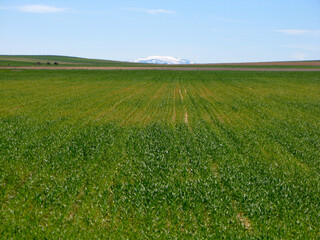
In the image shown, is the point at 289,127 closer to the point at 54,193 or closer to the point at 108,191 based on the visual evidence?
the point at 108,191

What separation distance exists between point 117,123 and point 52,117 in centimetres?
556

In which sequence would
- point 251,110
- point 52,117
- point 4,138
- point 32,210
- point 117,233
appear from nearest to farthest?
1. point 117,233
2. point 32,210
3. point 4,138
4. point 52,117
5. point 251,110

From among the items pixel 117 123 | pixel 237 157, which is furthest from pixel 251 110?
pixel 237 157

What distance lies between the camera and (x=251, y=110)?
2847cm

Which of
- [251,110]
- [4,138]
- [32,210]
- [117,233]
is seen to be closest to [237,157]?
[117,233]

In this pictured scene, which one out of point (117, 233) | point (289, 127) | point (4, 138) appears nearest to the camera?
point (117, 233)

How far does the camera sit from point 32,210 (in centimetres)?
882

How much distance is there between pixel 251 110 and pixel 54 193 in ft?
73.4

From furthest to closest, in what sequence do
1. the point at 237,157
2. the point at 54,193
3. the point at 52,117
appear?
1. the point at 52,117
2. the point at 237,157
3. the point at 54,193

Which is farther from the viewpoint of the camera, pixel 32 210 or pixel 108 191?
pixel 108 191

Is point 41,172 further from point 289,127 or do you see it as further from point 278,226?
point 289,127

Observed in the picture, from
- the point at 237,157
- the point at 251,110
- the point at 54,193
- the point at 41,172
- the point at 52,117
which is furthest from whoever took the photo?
the point at 251,110

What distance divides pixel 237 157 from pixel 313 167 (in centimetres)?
318

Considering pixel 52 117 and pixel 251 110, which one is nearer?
pixel 52 117
